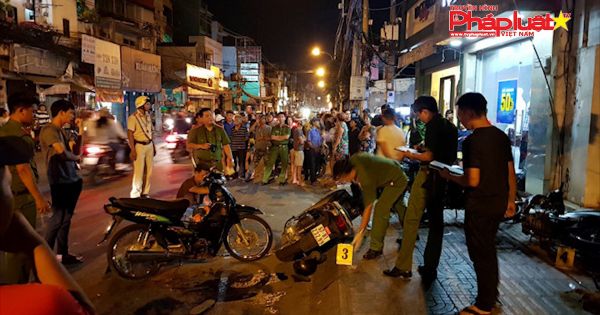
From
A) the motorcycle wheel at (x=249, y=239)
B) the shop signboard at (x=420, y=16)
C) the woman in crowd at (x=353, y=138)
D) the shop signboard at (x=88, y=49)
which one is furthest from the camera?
the shop signboard at (x=88, y=49)

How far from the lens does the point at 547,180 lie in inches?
342

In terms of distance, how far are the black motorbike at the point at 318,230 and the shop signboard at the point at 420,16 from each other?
34.0 feet

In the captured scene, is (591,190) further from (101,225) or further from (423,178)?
(101,225)

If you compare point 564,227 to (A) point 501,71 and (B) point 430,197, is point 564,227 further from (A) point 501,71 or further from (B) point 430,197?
(A) point 501,71

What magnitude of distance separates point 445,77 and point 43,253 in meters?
16.7

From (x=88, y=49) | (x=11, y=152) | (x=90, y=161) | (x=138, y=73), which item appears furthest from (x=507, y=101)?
(x=138, y=73)

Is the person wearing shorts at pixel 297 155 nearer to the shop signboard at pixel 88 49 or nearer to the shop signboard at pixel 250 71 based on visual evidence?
the shop signboard at pixel 88 49

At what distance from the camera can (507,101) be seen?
39.2 ft

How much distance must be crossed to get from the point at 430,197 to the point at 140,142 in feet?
20.8

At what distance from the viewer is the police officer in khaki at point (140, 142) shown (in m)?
9.00

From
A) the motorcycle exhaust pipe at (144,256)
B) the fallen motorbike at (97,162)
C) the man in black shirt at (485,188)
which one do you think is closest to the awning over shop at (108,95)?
the fallen motorbike at (97,162)

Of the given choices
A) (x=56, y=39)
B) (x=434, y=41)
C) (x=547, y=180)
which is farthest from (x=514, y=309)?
(x=56, y=39)

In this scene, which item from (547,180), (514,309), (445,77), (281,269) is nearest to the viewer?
(514,309)

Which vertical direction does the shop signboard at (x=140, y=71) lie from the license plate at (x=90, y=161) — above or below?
above
